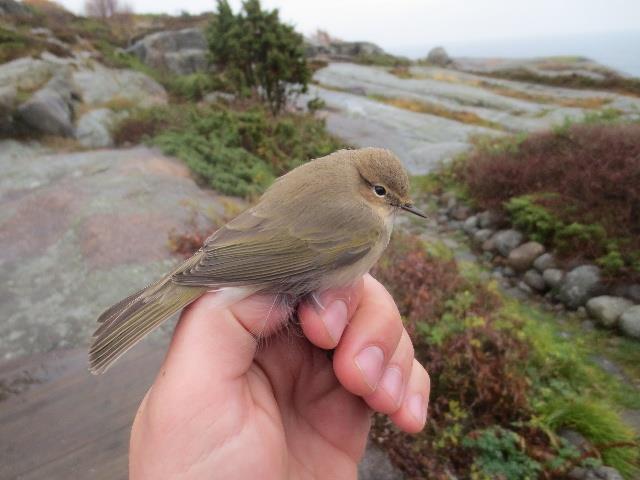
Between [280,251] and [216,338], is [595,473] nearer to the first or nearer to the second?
[280,251]

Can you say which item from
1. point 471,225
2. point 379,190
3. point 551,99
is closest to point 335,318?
point 379,190

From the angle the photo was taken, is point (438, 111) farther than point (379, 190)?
Yes

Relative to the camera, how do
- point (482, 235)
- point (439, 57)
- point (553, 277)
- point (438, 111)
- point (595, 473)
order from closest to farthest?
point (595, 473) → point (553, 277) → point (482, 235) → point (438, 111) → point (439, 57)

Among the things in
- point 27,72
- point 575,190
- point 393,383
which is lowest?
point 575,190

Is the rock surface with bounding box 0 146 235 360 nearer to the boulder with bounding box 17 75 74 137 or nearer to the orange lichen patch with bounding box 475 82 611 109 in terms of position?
the boulder with bounding box 17 75 74 137

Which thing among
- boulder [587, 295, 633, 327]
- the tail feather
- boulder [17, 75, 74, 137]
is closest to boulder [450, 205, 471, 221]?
boulder [587, 295, 633, 327]

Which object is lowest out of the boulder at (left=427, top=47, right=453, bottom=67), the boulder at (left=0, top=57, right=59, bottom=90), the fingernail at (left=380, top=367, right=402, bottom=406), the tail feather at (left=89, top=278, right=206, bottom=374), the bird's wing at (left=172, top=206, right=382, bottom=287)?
the boulder at (left=427, top=47, right=453, bottom=67)
